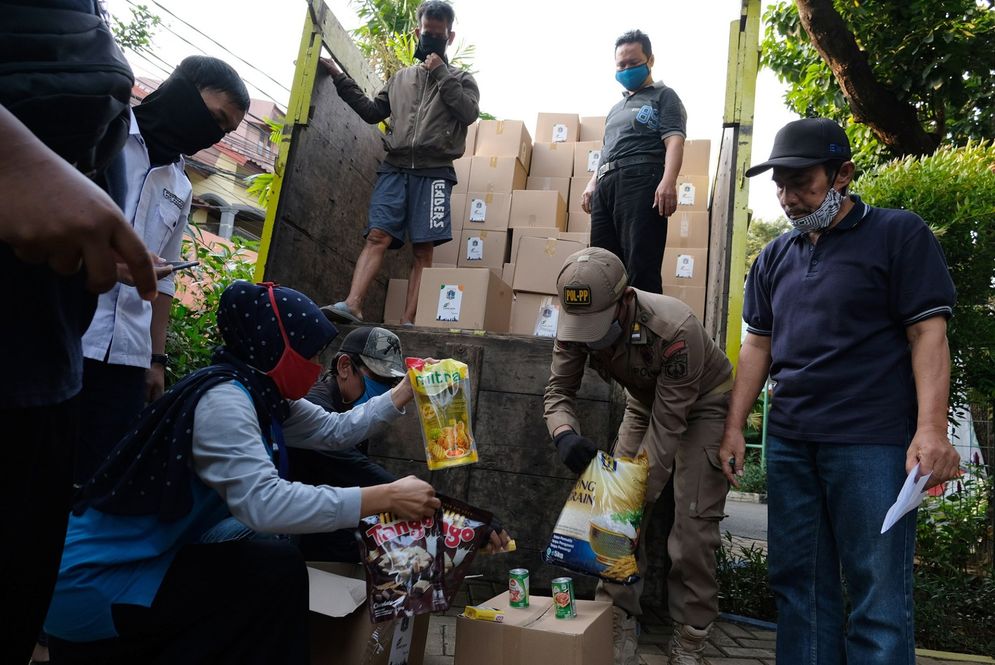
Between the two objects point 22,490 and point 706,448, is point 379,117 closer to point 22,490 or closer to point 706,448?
point 706,448

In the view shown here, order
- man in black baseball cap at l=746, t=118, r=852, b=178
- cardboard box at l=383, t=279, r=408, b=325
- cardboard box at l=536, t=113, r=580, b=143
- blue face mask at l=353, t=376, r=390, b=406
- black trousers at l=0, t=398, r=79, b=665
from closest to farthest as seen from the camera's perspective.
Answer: black trousers at l=0, t=398, r=79, b=665, man in black baseball cap at l=746, t=118, r=852, b=178, blue face mask at l=353, t=376, r=390, b=406, cardboard box at l=383, t=279, r=408, b=325, cardboard box at l=536, t=113, r=580, b=143

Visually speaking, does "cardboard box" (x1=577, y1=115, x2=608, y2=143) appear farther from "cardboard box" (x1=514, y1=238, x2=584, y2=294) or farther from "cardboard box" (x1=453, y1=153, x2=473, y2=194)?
"cardboard box" (x1=514, y1=238, x2=584, y2=294)

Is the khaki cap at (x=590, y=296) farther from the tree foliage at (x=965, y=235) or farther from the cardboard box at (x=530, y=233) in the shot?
the tree foliage at (x=965, y=235)

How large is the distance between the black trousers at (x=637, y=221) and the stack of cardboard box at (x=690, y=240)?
2.10 feet

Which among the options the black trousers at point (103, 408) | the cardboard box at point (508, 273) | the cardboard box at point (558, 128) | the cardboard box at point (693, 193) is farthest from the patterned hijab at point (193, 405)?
the cardboard box at point (558, 128)

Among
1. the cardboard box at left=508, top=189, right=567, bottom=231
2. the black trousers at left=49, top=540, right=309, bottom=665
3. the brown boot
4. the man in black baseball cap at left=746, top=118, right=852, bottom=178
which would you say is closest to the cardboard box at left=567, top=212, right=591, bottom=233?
the cardboard box at left=508, top=189, right=567, bottom=231

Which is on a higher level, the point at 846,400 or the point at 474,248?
the point at 474,248

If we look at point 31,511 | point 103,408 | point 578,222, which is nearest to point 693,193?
point 578,222

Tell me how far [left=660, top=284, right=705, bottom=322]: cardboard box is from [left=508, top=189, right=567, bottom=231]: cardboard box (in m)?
0.99

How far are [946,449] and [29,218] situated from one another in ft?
7.21

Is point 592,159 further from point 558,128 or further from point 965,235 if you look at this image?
point 965,235

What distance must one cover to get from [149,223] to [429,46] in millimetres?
2445

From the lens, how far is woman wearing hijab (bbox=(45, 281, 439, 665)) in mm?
1562

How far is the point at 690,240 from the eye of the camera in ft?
14.9
